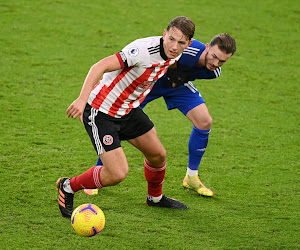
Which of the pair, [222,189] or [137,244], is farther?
[222,189]

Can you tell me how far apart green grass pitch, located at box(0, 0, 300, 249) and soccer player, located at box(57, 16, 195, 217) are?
0.44m

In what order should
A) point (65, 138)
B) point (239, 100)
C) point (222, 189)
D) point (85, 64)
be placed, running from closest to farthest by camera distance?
point (222, 189) → point (65, 138) → point (239, 100) → point (85, 64)

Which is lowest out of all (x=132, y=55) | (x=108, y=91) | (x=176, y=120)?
(x=176, y=120)

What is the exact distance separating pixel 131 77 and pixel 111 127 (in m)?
0.43

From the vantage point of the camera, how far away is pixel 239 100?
25.7 ft

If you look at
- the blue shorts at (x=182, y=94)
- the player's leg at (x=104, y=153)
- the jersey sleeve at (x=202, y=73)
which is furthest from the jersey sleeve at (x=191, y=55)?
the player's leg at (x=104, y=153)

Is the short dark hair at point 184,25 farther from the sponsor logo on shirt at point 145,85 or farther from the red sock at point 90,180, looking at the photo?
the red sock at point 90,180

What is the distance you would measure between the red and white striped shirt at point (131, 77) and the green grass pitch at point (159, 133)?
978 millimetres

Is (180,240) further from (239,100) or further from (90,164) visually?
(239,100)

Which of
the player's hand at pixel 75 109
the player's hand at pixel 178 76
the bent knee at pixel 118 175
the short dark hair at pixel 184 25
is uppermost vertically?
the short dark hair at pixel 184 25

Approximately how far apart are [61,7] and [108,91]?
7.20 m

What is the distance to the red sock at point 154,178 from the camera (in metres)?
4.68

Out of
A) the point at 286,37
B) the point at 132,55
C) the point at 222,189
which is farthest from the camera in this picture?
the point at 286,37

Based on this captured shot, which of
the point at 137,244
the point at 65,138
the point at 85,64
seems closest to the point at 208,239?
the point at 137,244
